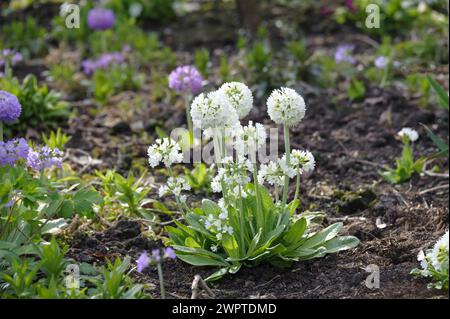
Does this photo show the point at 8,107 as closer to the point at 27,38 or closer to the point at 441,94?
the point at 441,94

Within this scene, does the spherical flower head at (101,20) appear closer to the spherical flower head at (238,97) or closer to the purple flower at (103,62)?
the purple flower at (103,62)

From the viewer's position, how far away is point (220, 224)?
130 inches

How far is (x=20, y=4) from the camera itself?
8094 mm

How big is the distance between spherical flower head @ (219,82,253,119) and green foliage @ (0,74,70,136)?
2.34 metres

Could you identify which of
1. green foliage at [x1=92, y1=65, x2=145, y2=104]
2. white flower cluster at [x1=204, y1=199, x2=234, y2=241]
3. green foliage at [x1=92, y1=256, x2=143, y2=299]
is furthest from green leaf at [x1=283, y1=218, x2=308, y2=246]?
green foliage at [x1=92, y1=65, x2=145, y2=104]

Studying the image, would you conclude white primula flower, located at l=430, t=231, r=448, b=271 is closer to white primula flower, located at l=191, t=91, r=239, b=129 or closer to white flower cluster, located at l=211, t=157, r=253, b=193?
white flower cluster, located at l=211, t=157, r=253, b=193

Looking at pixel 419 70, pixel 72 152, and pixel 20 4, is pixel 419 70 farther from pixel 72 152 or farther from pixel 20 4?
pixel 20 4

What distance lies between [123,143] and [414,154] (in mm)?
1877

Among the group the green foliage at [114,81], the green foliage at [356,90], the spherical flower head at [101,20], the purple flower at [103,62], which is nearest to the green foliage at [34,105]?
the green foliage at [114,81]

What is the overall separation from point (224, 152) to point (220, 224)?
0.31 m

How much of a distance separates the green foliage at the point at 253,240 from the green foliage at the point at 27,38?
3.90 meters
